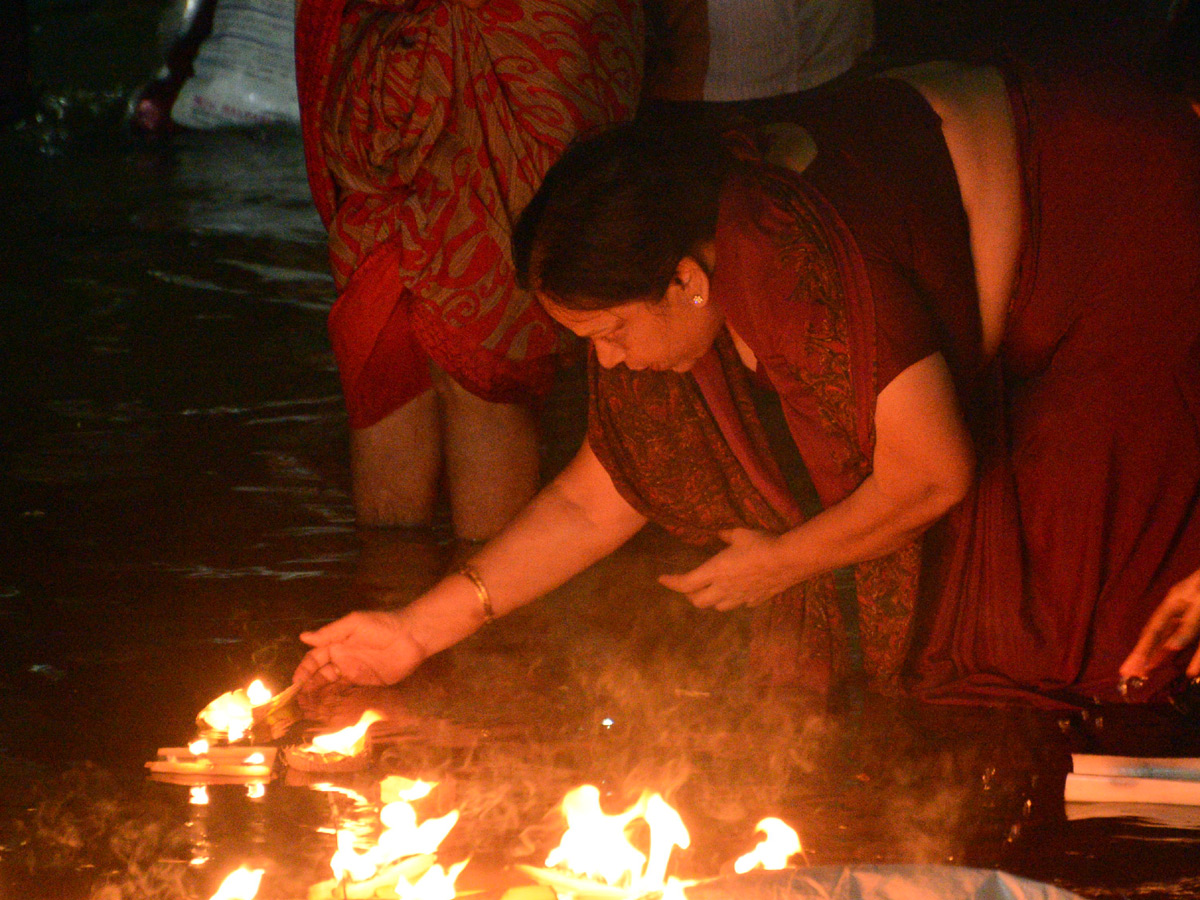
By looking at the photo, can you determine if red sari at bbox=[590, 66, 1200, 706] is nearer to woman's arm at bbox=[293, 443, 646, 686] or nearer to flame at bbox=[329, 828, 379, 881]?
woman's arm at bbox=[293, 443, 646, 686]

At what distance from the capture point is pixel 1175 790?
243cm

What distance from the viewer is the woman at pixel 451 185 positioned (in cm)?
339

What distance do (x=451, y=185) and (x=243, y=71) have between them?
7.12 metres

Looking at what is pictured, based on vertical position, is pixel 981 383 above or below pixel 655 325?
below

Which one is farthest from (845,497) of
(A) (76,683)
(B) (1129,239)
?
(A) (76,683)

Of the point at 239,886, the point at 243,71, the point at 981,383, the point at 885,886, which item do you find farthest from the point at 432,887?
the point at 243,71

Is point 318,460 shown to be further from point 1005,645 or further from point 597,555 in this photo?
point 1005,645

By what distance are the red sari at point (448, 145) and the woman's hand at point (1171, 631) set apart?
5.34 ft

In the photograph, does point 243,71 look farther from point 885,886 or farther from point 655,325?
point 885,886

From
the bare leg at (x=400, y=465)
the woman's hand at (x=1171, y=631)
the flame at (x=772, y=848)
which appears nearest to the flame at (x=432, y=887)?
the flame at (x=772, y=848)

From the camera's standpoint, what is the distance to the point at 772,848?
7.28 ft

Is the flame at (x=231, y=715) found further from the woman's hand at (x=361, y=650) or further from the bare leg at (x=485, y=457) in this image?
the bare leg at (x=485, y=457)

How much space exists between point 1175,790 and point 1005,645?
43 centimetres

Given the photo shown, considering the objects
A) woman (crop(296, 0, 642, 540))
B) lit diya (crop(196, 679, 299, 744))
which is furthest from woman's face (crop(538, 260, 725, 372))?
woman (crop(296, 0, 642, 540))
